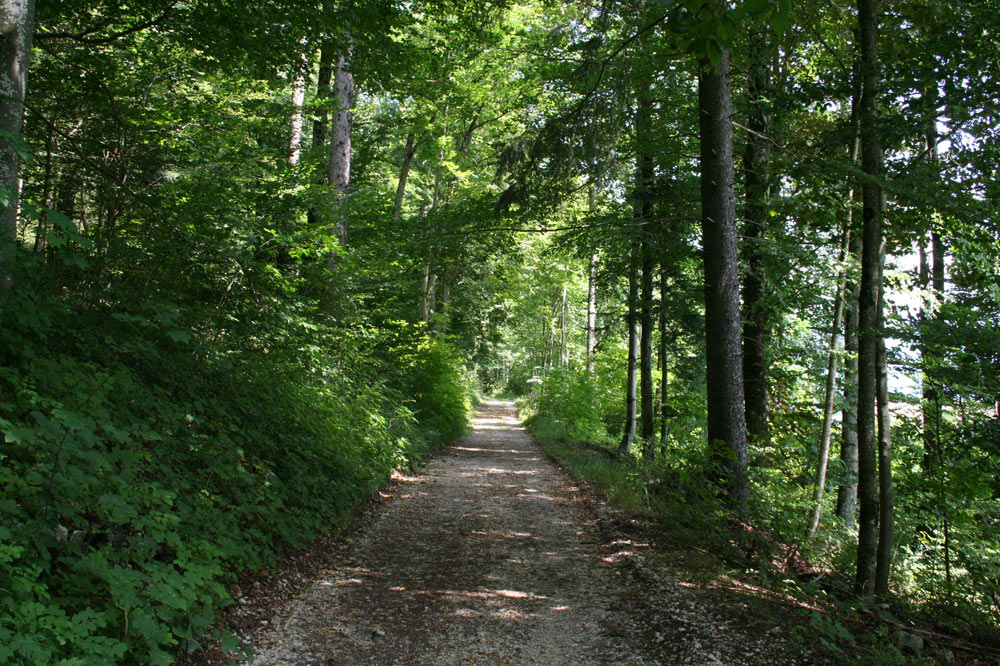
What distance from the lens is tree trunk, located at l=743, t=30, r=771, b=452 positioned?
871 cm

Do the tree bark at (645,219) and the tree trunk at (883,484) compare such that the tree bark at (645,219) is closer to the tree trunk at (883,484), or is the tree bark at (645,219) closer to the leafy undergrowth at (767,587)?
the tree trunk at (883,484)

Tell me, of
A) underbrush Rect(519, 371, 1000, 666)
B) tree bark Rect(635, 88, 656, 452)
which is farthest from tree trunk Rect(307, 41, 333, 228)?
underbrush Rect(519, 371, 1000, 666)

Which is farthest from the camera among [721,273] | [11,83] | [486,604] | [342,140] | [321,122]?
[321,122]

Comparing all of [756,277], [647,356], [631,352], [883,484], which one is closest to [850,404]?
[756,277]

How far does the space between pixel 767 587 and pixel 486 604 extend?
7.96 ft

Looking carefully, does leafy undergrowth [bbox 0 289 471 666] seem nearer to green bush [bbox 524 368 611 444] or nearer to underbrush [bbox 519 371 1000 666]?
underbrush [bbox 519 371 1000 666]

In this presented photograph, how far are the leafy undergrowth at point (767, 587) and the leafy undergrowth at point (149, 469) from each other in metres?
3.65

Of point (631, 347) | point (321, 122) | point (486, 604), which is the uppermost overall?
point (321, 122)

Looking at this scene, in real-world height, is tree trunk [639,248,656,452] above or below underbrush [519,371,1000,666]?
above

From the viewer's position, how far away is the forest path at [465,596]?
12.7ft

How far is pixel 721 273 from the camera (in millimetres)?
6707

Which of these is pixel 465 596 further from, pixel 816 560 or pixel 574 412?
pixel 574 412

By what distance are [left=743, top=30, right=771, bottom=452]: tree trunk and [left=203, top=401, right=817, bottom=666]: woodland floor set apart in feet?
11.2

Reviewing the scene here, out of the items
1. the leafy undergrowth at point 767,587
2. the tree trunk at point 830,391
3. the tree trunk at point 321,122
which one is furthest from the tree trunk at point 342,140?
the tree trunk at point 830,391
